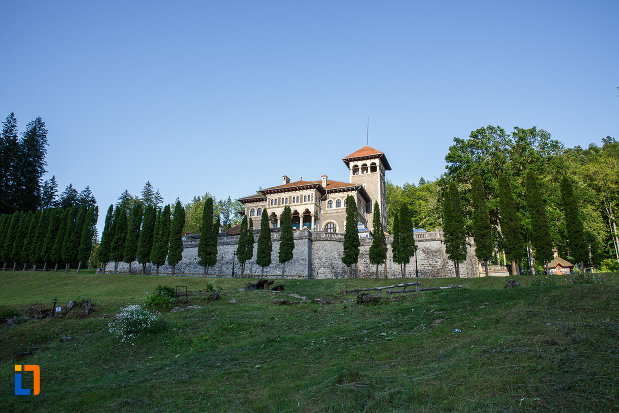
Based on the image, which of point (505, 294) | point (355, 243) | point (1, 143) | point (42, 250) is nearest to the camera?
point (505, 294)

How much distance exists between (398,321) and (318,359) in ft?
14.8

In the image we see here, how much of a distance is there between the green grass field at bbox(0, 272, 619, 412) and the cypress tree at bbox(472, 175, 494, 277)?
14.0 m

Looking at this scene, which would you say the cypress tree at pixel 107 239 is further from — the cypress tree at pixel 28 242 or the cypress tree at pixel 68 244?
the cypress tree at pixel 28 242

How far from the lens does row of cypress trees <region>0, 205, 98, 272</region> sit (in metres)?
48.5

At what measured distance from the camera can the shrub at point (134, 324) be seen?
52.1ft

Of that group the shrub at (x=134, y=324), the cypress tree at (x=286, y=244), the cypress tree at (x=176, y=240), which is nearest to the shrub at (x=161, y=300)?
the shrub at (x=134, y=324)

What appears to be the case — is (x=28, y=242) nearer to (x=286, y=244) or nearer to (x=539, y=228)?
(x=286, y=244)

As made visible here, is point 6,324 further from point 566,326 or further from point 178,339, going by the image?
point 566,326

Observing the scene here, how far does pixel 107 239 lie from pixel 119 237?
1.91 metres

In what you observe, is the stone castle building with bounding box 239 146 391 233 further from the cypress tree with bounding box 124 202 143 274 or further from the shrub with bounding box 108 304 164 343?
the shrub with bounding box 108 304 164 343

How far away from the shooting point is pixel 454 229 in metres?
32.9

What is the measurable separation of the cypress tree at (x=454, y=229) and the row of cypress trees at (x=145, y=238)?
28.7m

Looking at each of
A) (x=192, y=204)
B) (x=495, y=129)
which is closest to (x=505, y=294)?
(x=495, y=129)

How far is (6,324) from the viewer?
19234 millimetres
